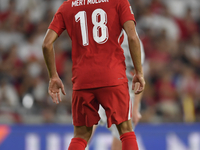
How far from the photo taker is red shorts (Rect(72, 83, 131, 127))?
249cm

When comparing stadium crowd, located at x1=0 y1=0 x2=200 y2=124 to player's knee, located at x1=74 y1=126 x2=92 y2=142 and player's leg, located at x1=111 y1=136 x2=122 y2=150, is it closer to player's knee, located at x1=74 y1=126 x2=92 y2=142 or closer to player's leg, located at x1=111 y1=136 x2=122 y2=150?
player's leg, located at x1=111 y1=136 x2=122 y2=150

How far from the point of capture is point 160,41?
6.26 m

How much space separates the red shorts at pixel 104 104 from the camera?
2.49m

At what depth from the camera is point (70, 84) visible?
5672 mm

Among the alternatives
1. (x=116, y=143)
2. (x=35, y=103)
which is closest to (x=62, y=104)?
(x=35, y=103)

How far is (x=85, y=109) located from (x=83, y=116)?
6cm

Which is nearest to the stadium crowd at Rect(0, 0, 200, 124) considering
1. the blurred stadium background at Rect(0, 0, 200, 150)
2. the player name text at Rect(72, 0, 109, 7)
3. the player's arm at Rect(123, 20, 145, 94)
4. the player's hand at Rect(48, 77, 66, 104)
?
the blurred stadium background at Rect(0, 0, 200, 150)

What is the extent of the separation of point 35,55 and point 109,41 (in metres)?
4.19

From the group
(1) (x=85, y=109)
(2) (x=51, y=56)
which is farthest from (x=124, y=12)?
(1) (x=85, y=109)

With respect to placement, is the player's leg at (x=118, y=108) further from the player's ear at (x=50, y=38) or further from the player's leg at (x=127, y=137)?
the player's ear at (x=50, y=38)

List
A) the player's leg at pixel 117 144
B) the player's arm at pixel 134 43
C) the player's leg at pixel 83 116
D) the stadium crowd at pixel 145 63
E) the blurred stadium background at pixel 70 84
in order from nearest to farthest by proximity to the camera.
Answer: the player's arm at pixel 134 43 < the player's leg at pixel 83 116 < the player's leg at pixel 117 144 < the blurred stadium background at pixel 70 84 < the stadium crowd at pixel 145 63

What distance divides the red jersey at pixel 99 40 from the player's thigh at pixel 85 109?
6 centimetres

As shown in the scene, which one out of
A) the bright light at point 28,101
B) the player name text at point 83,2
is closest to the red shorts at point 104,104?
the player name text at point 83,2

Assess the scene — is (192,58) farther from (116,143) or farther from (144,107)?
(116,143)
